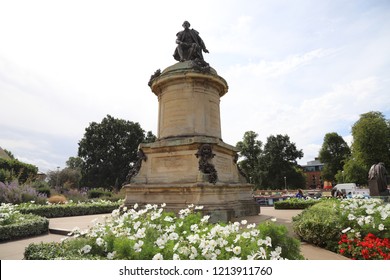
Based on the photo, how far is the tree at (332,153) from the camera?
65.9 meters

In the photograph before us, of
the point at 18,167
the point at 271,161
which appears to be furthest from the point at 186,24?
the point at 271,161

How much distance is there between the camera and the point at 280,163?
194 ft

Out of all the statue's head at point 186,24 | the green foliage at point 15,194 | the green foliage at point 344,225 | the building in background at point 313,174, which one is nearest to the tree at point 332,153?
the building in background at point 313,174

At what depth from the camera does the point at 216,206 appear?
9.62 m

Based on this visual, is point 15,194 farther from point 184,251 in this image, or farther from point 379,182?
point 379,182

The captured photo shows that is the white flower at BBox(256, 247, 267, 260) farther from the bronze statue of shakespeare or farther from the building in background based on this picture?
the building in background

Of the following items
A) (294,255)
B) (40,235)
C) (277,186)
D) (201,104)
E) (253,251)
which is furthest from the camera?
(277,186)

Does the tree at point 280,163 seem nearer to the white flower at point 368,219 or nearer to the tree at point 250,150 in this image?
the tree at point 250,150

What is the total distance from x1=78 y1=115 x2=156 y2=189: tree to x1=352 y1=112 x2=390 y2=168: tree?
120 feet

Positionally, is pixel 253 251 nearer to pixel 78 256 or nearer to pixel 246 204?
pixel 78 256

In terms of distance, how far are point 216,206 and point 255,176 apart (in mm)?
51949

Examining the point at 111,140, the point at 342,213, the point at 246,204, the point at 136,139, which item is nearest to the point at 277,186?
the point at 136,139

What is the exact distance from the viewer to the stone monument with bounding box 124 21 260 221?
33.0ft

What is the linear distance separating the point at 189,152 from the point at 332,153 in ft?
217
